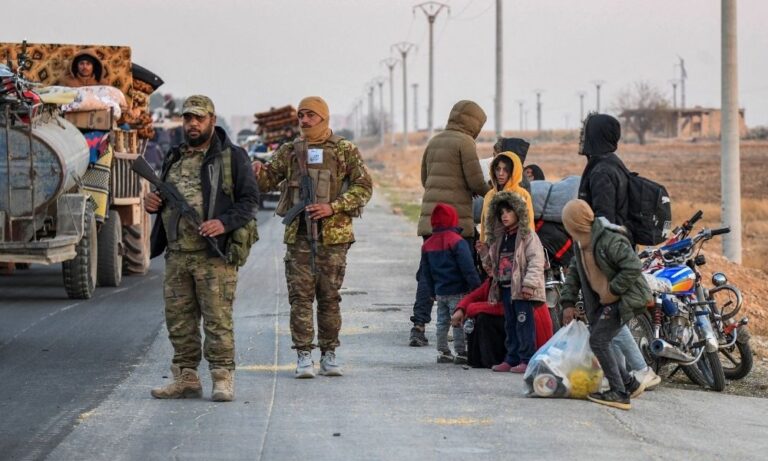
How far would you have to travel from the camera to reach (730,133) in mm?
18312

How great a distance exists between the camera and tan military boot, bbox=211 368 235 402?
945cm

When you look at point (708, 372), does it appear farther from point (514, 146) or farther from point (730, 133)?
point (730, 133)

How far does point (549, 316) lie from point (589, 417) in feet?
6.50

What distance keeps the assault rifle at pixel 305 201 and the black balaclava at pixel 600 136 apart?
189 centimetres

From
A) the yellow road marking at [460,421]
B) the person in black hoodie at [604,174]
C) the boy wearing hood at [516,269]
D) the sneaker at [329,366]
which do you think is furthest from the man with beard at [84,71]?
the yellow road marking at [460,421]

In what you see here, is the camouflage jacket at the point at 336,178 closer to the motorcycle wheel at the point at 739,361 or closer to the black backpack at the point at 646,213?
the black backpack at the point at 646,213

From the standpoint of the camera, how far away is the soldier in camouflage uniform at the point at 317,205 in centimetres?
1038

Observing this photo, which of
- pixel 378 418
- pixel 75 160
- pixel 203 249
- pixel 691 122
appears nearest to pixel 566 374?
pixel 378 418

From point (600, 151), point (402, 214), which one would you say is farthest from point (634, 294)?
point (402, 214)

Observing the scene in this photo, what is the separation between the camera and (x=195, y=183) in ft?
31.5

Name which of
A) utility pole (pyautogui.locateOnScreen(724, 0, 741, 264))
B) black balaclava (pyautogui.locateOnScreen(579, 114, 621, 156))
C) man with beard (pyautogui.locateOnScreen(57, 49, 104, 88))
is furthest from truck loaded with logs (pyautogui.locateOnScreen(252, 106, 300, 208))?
black balaclava (pyautogui.locateOnScreen(579, 114, 621, 156))

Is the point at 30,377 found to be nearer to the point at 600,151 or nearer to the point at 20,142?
the point at 20,142

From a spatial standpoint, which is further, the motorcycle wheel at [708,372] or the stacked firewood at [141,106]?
the stacked firewood at [141,106]

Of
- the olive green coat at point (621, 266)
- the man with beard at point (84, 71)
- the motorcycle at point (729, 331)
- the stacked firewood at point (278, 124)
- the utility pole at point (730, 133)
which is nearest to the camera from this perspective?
the olive green coat at point (621, 266)
